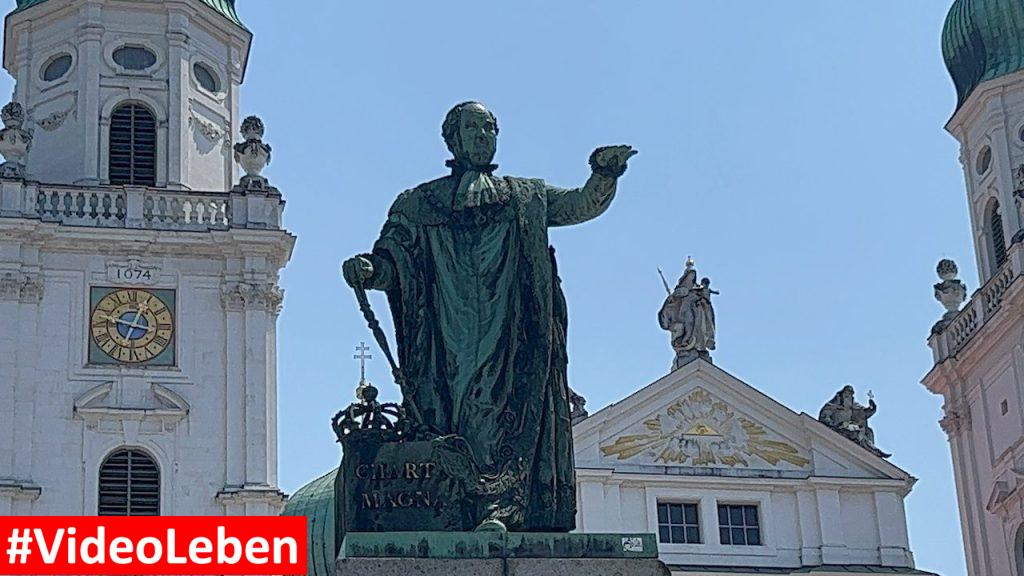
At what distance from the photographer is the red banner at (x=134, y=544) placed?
30422 mm

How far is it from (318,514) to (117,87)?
15.7 m

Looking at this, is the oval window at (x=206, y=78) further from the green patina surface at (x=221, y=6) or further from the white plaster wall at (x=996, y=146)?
the white plaster wall at (x=996, y=146)

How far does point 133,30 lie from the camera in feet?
126

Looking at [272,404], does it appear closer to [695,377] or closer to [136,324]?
[136,324]

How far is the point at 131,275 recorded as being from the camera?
119 feet

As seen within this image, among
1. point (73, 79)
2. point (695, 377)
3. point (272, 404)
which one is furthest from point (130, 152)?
point (695, 377)

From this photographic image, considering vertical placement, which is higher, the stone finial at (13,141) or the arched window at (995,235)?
the stone finial at (13,141)

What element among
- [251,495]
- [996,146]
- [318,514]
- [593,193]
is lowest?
[593,193]

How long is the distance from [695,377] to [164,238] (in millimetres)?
8983

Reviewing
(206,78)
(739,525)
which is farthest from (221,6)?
(739,525)

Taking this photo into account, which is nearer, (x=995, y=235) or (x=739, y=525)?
(x=739, y=525)

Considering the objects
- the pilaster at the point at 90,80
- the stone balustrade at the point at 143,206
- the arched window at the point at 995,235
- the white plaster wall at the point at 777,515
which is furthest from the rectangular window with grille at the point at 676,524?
the pilaster at the point at 90,80

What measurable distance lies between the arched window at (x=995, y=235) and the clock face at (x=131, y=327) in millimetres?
14094

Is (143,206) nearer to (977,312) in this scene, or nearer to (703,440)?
(703,440)
